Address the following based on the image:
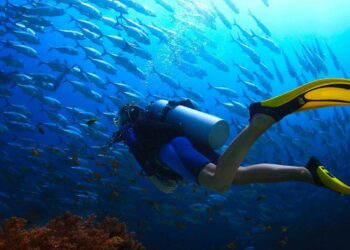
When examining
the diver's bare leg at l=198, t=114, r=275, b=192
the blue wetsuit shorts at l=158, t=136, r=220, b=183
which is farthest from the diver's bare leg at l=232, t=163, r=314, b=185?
the diver's bare leg at l=198, t=114, r=275, b=192

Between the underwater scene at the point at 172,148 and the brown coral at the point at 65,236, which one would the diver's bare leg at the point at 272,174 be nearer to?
the underwater scene at the point at 172,148

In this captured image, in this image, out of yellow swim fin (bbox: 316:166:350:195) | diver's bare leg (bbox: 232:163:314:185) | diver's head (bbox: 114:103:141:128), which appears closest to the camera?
yellow swim fin (bbox: 316:166:350:195)

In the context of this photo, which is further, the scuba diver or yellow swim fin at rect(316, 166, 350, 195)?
yellow swim fin at rect(316, 166, 350, 195)

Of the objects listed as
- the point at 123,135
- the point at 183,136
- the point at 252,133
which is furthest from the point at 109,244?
the point at 252,133

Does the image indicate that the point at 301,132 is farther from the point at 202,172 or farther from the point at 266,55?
the point at 266,55

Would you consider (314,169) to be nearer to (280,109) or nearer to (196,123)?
(280,109)

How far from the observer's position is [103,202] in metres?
18.8

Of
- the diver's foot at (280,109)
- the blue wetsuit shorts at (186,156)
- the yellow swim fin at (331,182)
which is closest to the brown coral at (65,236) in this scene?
the blue wetsuit shorts at (186,156)

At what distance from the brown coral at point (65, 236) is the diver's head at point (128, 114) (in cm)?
157

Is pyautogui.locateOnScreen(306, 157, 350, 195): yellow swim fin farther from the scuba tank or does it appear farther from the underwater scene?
the scuba tank

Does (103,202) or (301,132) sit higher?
(301,132)

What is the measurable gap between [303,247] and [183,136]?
1601 cm

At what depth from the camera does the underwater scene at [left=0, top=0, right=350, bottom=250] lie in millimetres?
3967

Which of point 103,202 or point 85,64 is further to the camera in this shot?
point 85,64
